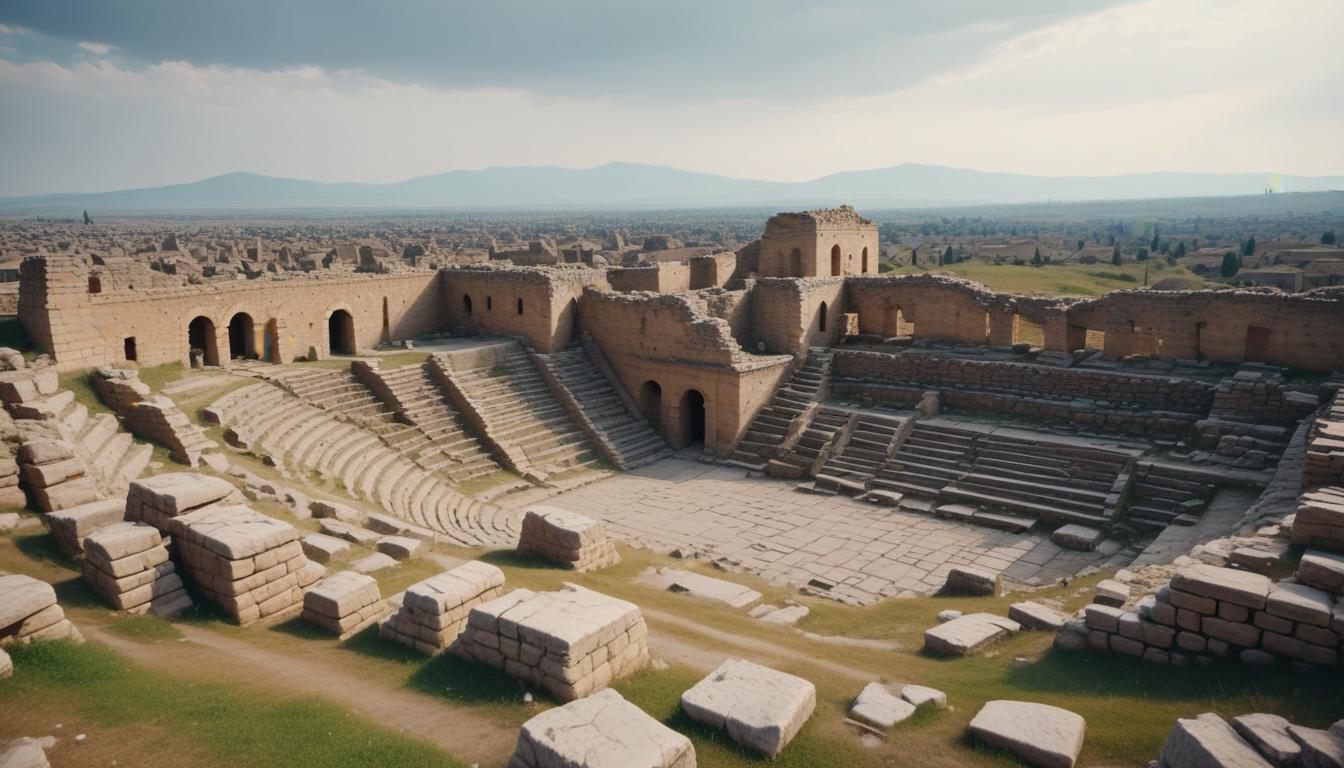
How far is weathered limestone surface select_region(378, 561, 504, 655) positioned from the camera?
29.2 ft

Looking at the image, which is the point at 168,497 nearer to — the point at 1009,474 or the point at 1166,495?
the point at 1009,474

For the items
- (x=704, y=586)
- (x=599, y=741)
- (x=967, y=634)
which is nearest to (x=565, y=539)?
(x=704, y=586)

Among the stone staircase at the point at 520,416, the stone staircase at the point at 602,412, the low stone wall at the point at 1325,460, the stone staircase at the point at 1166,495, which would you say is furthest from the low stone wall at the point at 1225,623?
the stone staircase at the point at 602,412

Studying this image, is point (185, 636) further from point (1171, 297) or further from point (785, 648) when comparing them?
point (1171, 297)

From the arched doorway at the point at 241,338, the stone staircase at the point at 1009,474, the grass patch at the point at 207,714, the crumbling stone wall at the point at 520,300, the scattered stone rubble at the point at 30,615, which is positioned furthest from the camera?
the crumbling stone wall at the point at 520,300

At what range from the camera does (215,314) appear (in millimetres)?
20969

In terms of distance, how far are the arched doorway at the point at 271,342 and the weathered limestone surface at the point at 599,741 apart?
19.2 m

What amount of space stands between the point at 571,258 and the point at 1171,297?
2941 cm

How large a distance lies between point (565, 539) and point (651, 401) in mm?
12473

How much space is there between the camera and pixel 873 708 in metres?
7.64

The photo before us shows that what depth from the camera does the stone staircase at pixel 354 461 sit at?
53.9 feet

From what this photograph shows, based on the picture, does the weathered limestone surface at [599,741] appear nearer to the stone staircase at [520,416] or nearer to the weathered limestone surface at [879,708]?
the weathered limestone surface at [879,708]

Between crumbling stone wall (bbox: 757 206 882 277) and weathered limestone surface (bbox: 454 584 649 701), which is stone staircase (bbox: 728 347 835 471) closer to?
crumbling stone wall (bbox: 757 206 882 277)

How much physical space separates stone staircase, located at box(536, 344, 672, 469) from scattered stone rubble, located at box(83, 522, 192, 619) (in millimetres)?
13281
